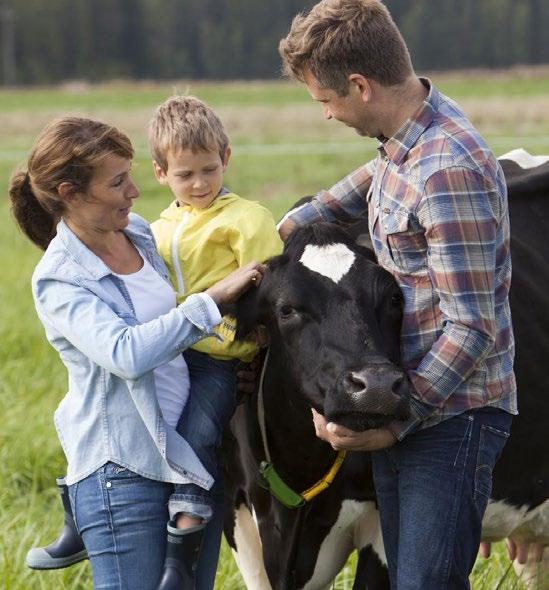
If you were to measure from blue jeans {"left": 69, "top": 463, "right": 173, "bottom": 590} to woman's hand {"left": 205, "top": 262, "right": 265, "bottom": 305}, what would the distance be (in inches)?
20.7

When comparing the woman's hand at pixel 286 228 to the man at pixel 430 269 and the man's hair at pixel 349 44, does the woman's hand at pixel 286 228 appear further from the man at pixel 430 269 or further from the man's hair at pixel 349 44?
the man's hair at pixel 349 44

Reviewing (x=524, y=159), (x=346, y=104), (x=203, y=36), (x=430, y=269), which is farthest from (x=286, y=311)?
(x=203, y=36)

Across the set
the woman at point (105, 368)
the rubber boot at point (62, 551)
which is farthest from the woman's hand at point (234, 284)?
the rubber boot at point (62, 551)

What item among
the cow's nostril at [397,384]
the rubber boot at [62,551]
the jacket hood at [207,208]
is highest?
the jacket hood at [207,208]

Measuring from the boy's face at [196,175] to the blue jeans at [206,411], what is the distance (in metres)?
0.46

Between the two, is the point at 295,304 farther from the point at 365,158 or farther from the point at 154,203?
the point at 365,158

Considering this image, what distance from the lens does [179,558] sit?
3.46 m

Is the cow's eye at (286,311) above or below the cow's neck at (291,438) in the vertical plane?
above

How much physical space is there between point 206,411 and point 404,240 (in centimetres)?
81

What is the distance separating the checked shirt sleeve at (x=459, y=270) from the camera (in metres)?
3.19

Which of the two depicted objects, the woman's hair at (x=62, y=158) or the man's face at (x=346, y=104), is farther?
the woman's hair at (x=62, y=158)

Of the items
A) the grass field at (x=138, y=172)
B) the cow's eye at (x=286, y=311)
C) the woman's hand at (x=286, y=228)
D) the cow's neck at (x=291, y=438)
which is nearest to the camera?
Answer: the cow's eye at (x=286, y=311)

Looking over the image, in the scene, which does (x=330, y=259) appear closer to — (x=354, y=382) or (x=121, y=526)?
(x=354, y=382)

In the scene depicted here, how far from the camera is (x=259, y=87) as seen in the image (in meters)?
62.4
